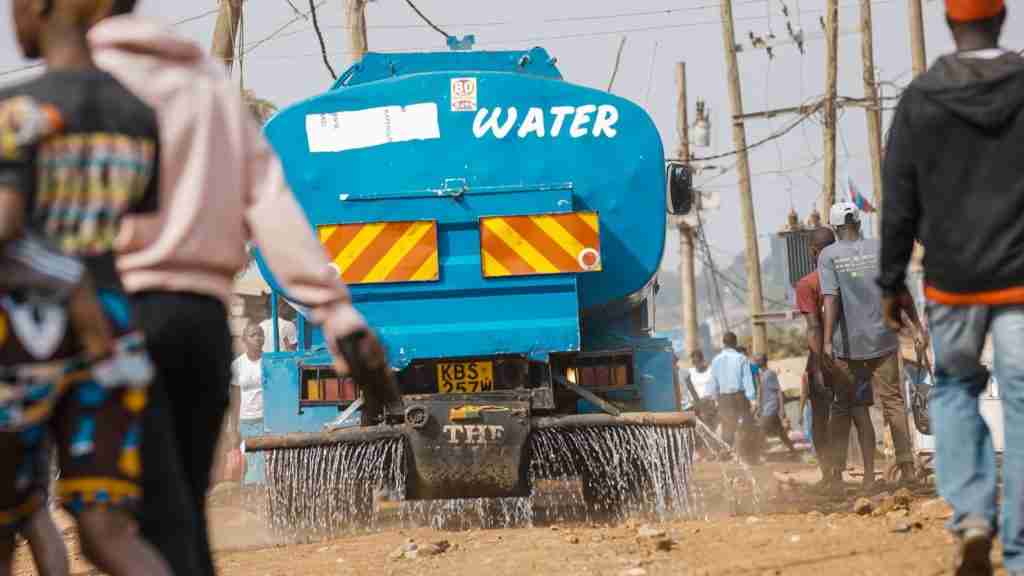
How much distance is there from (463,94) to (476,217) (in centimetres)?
65

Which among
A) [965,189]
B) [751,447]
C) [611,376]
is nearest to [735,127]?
[751,447]

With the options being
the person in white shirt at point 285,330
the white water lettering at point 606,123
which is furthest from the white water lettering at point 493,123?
the person in white shirt at point 285,330

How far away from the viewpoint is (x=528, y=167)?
28.0 ft

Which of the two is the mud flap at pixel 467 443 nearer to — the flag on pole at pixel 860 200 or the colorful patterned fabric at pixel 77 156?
the colorful patterned fabric at pixel 77 156

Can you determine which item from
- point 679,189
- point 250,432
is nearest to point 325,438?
point 679,189

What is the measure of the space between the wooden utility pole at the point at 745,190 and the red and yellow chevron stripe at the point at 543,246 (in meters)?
22.9

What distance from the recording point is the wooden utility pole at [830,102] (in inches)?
1158

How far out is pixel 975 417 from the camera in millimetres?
4770

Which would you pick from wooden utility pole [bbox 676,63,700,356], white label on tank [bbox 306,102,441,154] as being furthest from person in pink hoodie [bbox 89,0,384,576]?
wooden utility pole [bbox 676,63,700,356]

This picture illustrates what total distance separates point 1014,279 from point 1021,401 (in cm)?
35

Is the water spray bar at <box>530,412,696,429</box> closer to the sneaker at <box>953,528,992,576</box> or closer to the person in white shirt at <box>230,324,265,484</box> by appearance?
the sneaker at <box>953,528,992,576</box>

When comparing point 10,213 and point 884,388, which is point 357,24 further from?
point 10,213

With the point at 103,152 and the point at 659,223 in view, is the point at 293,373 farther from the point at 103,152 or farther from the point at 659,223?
the point at 103,152

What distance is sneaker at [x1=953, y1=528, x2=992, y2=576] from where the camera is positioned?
4539mm
